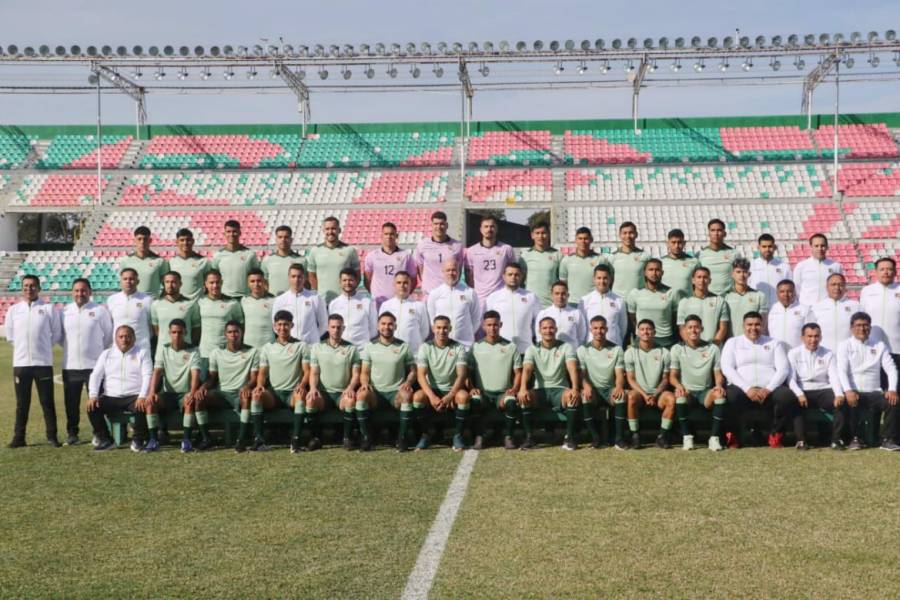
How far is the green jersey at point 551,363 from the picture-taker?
8.29 meters

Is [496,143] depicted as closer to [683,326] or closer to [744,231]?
[744,231]

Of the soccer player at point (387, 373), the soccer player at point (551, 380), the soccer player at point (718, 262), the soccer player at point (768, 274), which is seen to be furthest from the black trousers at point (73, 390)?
the soccer player at point (768, 274)

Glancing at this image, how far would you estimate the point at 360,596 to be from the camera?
14.0 feet

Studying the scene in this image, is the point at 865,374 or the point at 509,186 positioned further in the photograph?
the point at 509,186

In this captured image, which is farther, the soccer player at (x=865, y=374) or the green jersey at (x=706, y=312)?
the green jersey at (x=706, y=312)

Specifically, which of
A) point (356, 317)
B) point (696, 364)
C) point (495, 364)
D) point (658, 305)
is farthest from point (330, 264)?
point (696, 364)

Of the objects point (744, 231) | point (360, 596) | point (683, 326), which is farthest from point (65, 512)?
point (744, 231)

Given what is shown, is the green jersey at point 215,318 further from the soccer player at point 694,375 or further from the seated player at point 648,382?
the soccer player at point 694,375

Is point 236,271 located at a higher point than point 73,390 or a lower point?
higher

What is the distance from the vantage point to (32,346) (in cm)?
852

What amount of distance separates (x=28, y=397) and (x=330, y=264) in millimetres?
3037

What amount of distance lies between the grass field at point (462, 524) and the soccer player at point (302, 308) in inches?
56.2

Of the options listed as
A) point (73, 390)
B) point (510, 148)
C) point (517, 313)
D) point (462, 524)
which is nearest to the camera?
point (462, 524)

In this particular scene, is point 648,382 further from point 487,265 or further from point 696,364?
point 487,265
